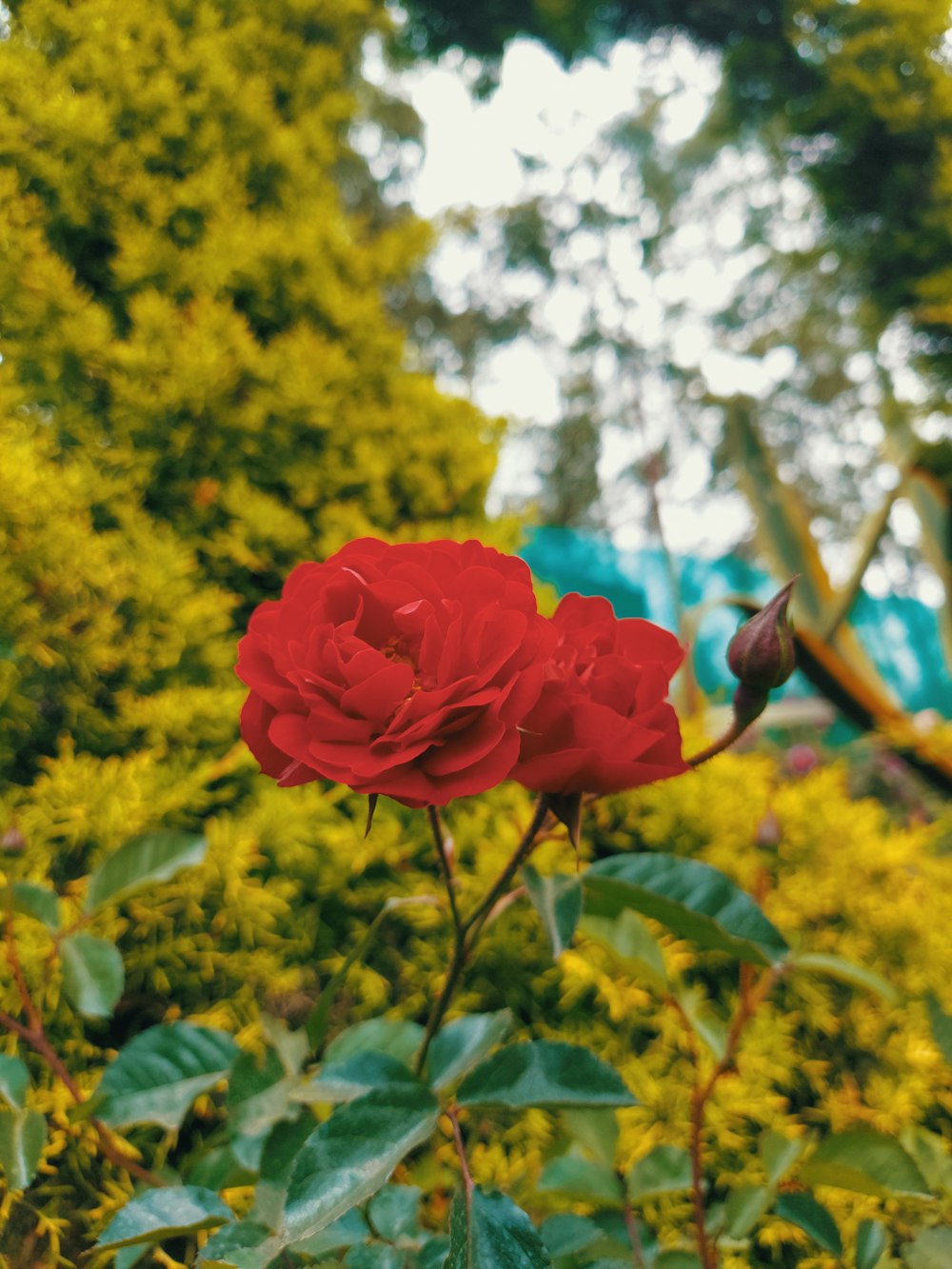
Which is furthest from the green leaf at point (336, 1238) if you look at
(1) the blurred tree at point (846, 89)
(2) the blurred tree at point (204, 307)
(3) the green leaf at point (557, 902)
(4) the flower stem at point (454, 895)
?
(1) the blurred tree at point (846, 89)

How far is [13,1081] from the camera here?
467mm

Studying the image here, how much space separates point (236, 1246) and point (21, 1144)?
16 centimetres

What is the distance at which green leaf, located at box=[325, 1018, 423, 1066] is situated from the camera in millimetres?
558

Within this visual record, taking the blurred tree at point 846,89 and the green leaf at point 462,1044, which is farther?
the blurred tree at point 846,89

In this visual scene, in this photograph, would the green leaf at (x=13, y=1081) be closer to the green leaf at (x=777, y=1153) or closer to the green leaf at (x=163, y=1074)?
the green leaf at (x=163, y=1074)

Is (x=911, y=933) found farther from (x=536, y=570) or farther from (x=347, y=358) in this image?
(x=536, y=570)

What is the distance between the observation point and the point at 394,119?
4.82m

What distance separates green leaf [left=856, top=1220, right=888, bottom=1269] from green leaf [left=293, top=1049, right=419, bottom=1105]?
11.8 inches

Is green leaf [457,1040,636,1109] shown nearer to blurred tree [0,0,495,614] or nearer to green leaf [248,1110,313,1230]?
green leaf [248,1110,313,1230]

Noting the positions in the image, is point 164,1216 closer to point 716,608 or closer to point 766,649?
point 766,649

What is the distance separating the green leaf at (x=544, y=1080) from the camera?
0.40 meters

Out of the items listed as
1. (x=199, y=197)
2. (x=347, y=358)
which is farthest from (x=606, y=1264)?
(x=199, y=197)

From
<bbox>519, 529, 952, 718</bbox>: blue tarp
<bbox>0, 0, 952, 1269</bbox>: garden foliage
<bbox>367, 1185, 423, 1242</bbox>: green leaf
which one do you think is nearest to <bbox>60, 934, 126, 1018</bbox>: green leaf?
<bbox>0, 0, 952, 1269</bbox>: garden foliage

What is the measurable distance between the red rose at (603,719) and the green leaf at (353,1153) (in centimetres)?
18
